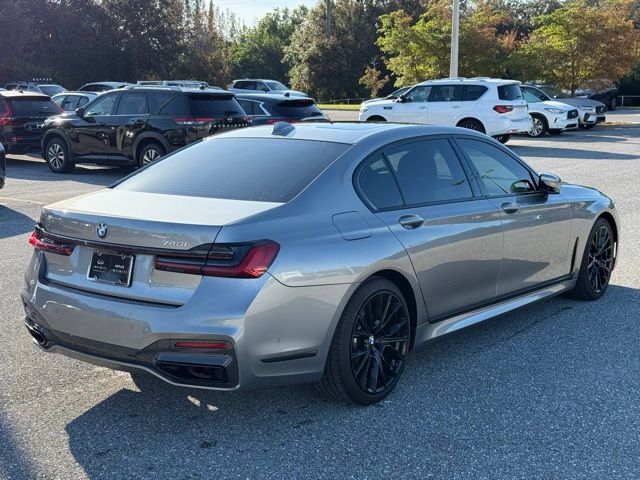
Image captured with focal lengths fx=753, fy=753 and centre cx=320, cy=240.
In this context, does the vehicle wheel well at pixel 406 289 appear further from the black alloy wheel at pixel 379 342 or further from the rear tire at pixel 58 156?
the rear tire at pixel 58 156

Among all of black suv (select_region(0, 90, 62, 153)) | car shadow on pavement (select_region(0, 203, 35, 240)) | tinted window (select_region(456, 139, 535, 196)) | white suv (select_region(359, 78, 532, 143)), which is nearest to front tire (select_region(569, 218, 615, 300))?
tinted window (select_region(456, 139, 535, 196))

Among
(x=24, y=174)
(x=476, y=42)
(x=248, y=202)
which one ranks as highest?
(x=476, y=42)

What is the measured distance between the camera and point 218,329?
3.59m

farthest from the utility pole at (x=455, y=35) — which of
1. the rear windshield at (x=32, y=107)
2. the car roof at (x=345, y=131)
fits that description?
the car roof at (x=345, y=131)

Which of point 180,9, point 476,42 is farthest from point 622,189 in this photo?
point 180,9

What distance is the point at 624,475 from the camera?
11.5 feet

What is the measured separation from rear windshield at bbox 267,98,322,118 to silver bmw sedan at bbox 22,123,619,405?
473 inches

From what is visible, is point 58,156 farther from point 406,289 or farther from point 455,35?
point 455,35

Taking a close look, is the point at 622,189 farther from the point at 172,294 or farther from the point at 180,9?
the point at 180,9

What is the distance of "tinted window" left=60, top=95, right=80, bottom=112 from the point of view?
2070 centimetres

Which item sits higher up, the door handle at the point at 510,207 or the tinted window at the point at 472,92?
the tinted window at the point at 472,92

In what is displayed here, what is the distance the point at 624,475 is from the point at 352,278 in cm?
161

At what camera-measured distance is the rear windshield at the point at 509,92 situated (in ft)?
68.0

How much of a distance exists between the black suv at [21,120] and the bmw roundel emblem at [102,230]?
1458cm
